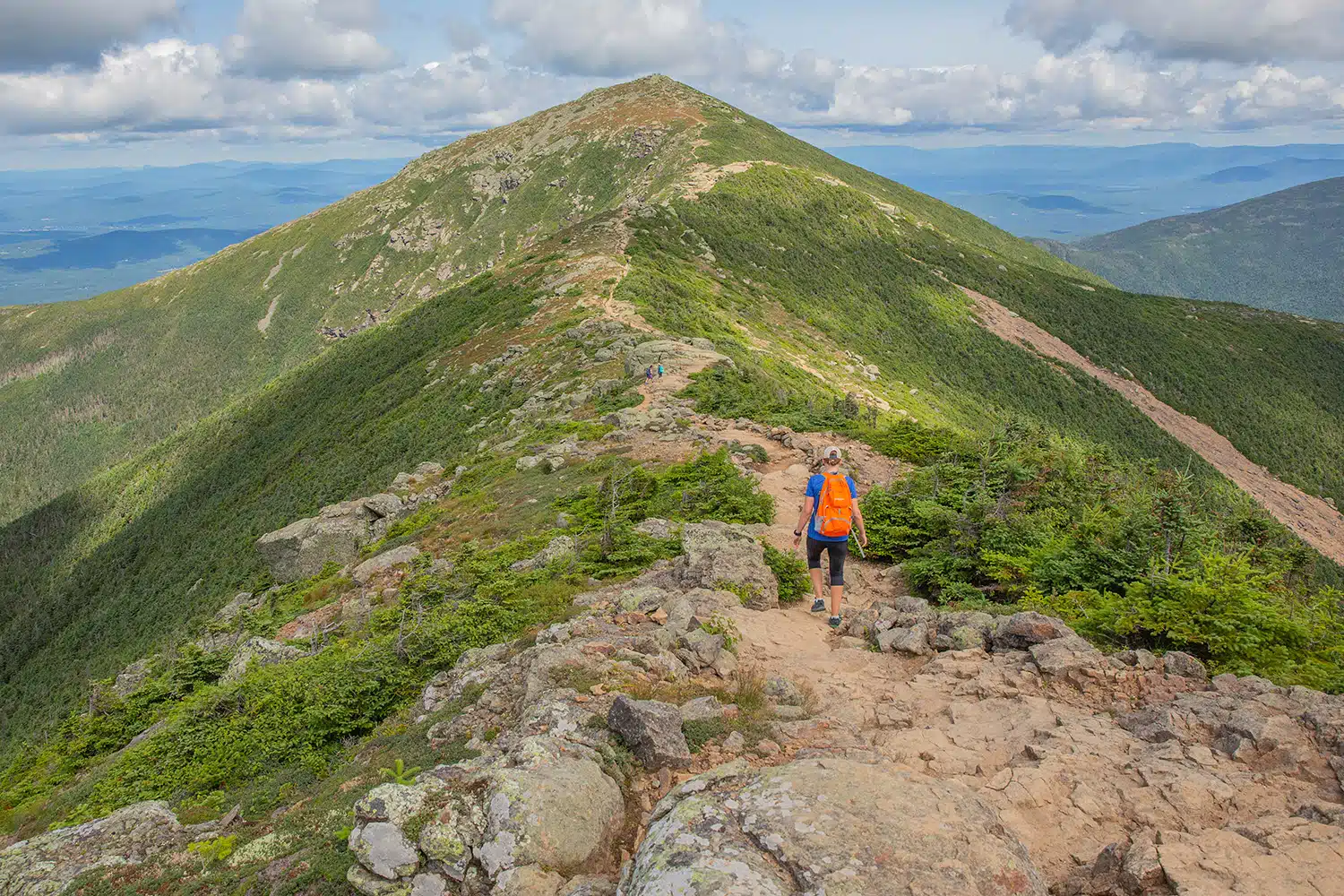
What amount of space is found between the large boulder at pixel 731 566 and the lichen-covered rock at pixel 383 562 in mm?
10327

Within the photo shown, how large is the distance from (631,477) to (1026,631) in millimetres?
10999

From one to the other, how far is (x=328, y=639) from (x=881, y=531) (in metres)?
12.6

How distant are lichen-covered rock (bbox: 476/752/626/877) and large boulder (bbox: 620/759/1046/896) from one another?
742mm

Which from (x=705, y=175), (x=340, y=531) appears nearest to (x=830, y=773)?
(x=340, y=531)

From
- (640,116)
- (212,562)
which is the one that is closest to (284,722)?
(212,562)

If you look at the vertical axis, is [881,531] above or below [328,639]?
above

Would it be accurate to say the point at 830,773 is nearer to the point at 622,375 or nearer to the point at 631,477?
the point at 631,477

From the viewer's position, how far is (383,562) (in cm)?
2014

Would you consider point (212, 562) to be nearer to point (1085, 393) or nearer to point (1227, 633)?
point (1227, 633)

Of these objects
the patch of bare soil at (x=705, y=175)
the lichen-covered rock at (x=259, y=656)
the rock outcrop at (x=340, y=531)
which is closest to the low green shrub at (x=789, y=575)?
the lichen-covered rock at (x=259, y=656)

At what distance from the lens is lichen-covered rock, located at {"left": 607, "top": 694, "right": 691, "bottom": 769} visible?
7152 mm

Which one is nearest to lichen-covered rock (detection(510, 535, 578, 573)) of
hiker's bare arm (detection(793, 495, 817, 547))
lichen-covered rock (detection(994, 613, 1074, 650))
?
hiker's bare arm (detection(793, 495, 817, 547))

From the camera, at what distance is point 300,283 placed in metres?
192

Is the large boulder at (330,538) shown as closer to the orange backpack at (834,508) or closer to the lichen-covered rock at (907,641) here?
the orange backpack at (834,508)
